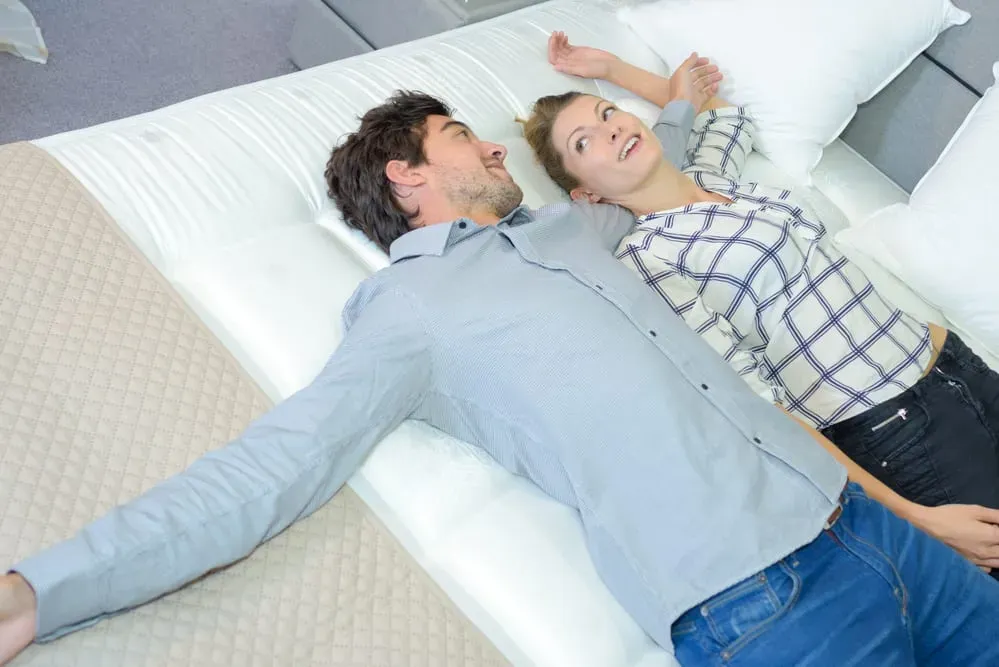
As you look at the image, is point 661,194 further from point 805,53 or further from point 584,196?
point 805,53

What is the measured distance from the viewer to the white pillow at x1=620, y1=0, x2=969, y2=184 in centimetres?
214

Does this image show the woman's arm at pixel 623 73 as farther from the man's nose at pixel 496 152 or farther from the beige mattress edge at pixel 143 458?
the beige mattress edge at pixel 143 458

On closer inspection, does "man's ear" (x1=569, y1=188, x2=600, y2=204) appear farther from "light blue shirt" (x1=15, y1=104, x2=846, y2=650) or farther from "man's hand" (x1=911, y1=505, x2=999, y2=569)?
"man's hand" (x1=911, y1=505, x2=999, y2=569)

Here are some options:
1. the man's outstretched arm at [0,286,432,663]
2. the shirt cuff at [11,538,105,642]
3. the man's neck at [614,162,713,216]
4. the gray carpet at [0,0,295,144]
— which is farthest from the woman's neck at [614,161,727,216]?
the gray carpet at [0,0,295,144]

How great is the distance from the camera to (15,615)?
0.96 metres

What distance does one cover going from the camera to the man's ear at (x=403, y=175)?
156 cm

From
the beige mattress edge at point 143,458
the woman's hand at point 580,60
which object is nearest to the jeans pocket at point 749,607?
the beige mattress edge at point 143,458

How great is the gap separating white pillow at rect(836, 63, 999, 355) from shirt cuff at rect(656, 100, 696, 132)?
46 centimetres

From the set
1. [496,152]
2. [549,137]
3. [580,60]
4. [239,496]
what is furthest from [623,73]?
[239,496]

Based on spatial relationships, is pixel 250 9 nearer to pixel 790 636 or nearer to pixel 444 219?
pixel 444 219

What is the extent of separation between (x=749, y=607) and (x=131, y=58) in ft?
7.36

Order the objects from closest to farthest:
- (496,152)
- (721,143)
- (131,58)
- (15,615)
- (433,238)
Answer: (15,615) → (433,238) → (496,152) → (721,143) → (131,58)

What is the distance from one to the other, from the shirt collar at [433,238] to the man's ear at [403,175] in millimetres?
127

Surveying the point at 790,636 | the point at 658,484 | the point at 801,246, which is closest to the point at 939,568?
the point at 790,636
